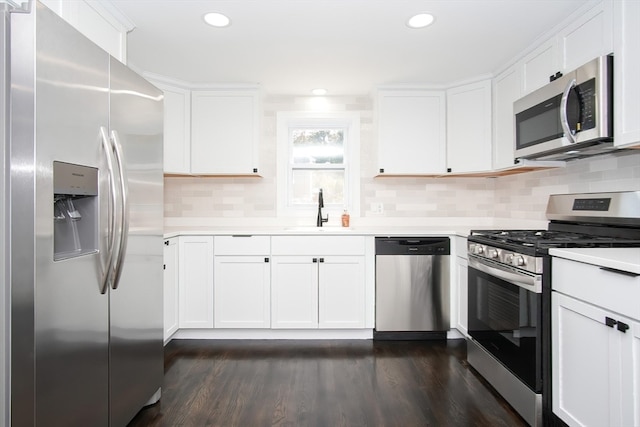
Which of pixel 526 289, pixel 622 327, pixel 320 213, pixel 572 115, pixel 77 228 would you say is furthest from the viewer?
pixel 320 213

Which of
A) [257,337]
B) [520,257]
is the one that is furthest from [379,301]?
[520,257]

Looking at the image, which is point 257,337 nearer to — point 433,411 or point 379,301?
point 379,301

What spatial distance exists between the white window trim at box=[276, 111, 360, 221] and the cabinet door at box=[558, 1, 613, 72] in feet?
6.02

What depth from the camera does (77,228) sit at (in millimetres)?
1422

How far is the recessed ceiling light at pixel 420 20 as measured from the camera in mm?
2160

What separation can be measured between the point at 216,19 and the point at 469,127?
2208 millimetres

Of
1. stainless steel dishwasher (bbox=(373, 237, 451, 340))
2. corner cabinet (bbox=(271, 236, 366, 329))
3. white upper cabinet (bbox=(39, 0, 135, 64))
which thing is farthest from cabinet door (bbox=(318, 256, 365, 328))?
white upper cabinet (bbox=(39, 0, 135, 64))

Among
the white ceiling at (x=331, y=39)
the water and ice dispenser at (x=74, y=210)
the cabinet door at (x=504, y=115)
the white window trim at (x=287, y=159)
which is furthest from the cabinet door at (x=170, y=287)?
the cabinet door at (x=504, y=115)

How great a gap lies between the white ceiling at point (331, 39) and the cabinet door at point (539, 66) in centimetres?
10

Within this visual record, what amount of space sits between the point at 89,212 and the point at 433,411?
1.95 meters

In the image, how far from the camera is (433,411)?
1945 mm

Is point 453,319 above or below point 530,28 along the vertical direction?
below

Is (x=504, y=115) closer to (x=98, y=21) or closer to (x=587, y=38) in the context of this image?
(x=587, y=38)

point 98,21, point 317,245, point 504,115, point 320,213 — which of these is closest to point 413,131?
point 504,115
